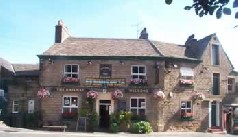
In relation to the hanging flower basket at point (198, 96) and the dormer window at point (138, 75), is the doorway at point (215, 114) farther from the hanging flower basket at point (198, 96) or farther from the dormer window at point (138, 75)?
the dormer window at point (138, 75)

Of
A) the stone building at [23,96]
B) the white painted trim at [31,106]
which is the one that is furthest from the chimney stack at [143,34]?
the white painted trim at [31,106]

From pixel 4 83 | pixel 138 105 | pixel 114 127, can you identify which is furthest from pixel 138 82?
pixel 4 83

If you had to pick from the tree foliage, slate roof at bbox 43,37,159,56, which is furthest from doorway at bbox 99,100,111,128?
the tree foliage

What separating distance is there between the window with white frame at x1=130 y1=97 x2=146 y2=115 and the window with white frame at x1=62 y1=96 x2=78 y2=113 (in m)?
4.25

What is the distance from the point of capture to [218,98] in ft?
108

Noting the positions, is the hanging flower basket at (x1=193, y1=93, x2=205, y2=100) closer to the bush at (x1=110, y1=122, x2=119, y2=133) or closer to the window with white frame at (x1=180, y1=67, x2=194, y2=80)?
the window with white frame at (x1=180, y1=67, x2=194, y2=80)

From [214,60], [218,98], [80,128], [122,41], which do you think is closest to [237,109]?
[218,98]

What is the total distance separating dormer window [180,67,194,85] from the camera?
102 feet

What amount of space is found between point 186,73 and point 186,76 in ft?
0.80

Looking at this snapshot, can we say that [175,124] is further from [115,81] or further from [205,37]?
[205,37]

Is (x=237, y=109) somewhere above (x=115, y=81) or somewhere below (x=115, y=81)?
below

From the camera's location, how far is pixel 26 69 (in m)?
34.8

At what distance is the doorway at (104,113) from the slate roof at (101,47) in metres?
3.79

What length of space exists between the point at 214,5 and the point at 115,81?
2413cm
